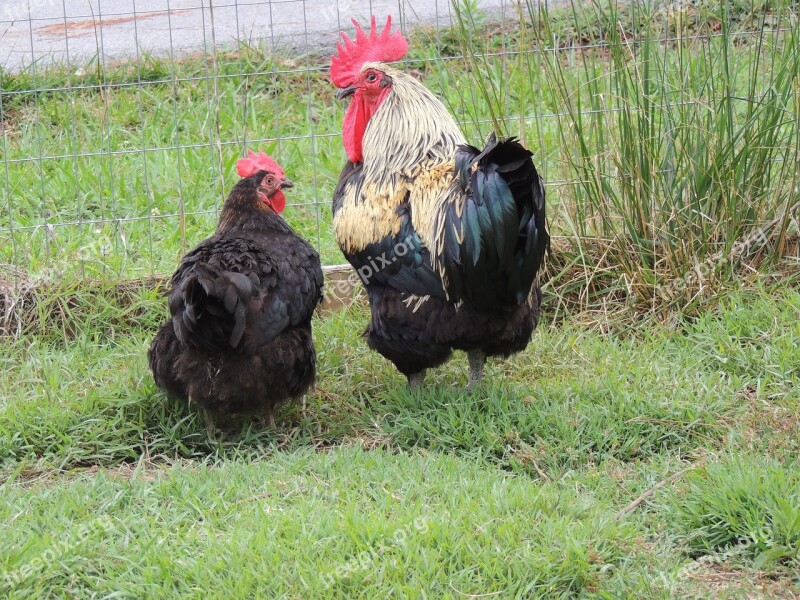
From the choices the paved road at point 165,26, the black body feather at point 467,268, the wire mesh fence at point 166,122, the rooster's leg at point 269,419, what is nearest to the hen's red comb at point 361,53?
the black body feather at point 467,268

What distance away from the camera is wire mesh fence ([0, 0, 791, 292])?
6289mm

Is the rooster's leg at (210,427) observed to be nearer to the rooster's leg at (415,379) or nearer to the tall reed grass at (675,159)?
the rooster's leg at (415,379)

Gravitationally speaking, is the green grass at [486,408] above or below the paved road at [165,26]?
below

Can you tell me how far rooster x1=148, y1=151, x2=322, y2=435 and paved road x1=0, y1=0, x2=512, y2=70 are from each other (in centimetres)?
428

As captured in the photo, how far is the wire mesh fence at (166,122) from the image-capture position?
6.29 metres

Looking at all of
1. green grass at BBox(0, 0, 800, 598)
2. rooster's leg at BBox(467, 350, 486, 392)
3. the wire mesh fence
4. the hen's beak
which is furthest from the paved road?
rooster's leg at BBox(467, 350, 486, 392)

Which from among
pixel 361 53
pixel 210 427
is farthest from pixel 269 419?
pixel 361 53

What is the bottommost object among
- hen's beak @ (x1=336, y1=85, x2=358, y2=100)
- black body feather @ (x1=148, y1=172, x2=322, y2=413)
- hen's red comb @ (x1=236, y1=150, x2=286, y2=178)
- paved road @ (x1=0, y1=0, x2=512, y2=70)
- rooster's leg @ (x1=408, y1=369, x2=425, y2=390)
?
rooster's leg @ (x1=408, y1=369, x2=425, y2=390)

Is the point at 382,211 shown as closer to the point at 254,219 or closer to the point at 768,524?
the point at 254,219

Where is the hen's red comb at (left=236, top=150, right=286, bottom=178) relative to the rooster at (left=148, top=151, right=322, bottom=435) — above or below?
above

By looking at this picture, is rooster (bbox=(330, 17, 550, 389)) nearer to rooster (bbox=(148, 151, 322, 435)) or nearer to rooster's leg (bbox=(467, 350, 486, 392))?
rooster's leg (bbox=(467, 350, 486, 392))

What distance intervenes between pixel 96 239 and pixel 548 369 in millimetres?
3232

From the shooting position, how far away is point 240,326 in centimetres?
435

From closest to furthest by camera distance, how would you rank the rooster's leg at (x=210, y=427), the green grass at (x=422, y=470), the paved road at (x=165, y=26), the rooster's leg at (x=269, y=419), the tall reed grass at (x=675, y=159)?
1. the green grass at (x=422, y=470)
2. the rooster's leg at (x=210, y=427)
3. the rooster's leg at (x=269, y=419)
4. the tall reed grass at (x=675, y=159)
5. the paved road at (x=165, y=26)
